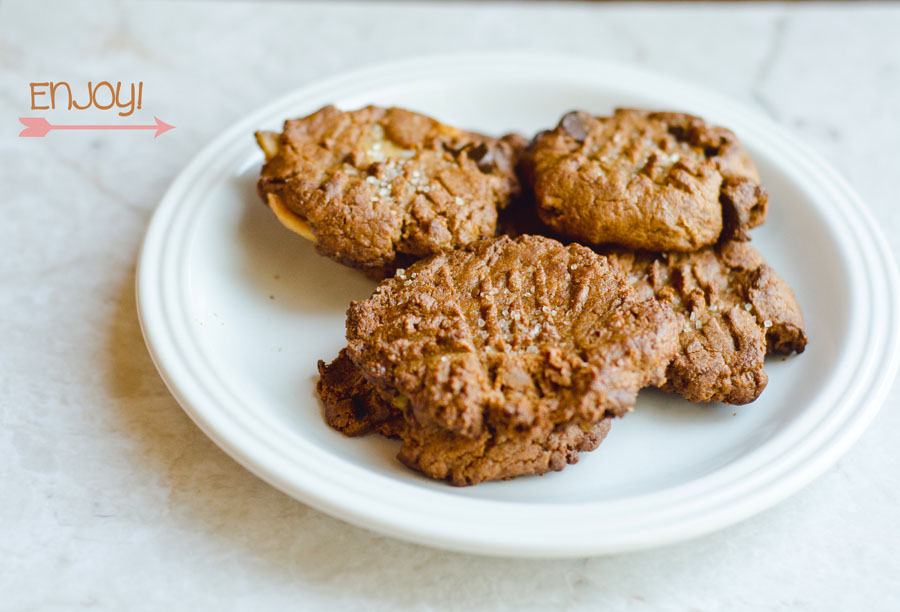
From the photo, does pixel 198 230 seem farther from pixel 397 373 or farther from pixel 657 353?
pixel 657 353

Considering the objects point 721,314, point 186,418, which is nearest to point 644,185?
point 721,314

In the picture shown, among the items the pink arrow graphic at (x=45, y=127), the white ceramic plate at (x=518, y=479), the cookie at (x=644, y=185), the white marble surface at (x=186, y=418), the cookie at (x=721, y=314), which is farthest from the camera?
the pink arrow graphic at (x=45, y=127)

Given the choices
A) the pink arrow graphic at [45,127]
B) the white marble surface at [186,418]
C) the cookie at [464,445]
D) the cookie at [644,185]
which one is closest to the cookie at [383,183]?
the cookie at [644,185]

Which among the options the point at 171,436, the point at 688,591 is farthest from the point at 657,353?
the point at 171,436

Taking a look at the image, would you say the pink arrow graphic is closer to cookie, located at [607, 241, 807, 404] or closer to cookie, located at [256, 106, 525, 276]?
cookie, located at [256, 106, 525, 276]

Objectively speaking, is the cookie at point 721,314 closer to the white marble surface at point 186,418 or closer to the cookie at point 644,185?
the cookie at point 644,185

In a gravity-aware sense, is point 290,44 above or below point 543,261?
below
